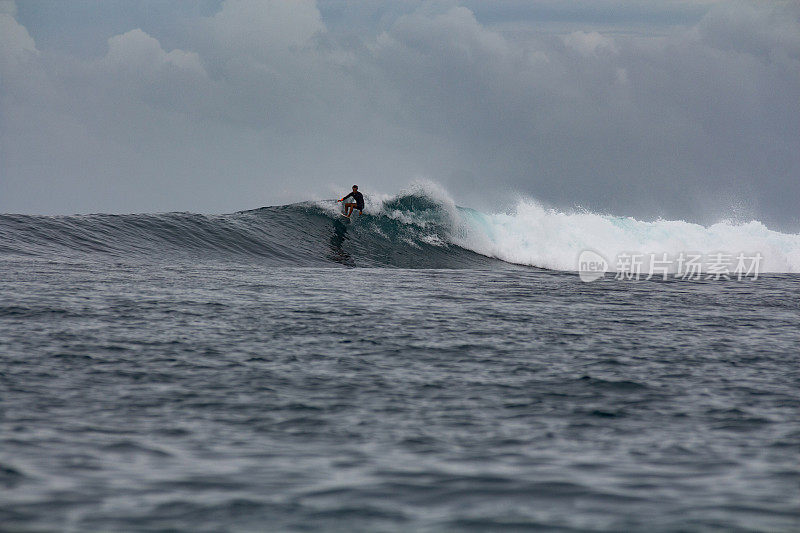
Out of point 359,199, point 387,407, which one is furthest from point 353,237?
point 387,407

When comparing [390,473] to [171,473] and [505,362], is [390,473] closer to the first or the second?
[171,473]

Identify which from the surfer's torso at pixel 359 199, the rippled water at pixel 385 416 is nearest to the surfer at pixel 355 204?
the surfer's torso at pixel 359 199

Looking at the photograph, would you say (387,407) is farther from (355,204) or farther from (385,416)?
(355,204)

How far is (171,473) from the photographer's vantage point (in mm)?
5000

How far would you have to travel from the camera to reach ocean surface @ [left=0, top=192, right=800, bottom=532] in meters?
4.49

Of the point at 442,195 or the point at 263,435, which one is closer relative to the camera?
the point at 263,435

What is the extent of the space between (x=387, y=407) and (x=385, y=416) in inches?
11.4

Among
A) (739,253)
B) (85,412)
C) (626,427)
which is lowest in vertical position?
(85,412)

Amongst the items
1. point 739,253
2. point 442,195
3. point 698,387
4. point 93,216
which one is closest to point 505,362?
point 698,387

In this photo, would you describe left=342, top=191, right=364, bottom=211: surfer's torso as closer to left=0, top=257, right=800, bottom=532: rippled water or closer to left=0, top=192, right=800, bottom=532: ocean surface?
left=0, top=192, right=800, bottom=532: ocean surface

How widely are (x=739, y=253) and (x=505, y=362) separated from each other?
35.1 metres

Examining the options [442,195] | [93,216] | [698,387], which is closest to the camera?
[698,387]

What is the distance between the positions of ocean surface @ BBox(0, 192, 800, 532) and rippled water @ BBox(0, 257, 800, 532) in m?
0.03

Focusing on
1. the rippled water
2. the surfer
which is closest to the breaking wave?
the surfer
